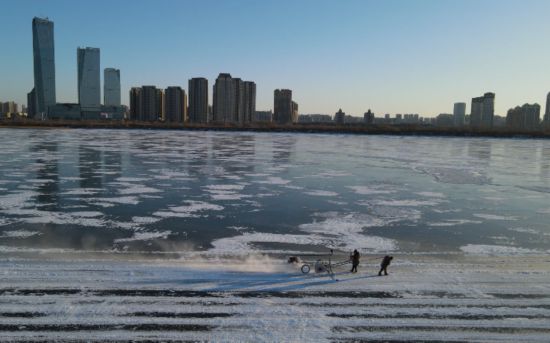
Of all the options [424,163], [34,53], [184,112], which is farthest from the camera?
[34,53]

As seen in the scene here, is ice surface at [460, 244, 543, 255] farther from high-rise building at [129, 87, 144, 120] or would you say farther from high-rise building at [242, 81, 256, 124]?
high-rise building at [129, 87, 144, 120]

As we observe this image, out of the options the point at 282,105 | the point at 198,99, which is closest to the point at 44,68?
the point at 198,99

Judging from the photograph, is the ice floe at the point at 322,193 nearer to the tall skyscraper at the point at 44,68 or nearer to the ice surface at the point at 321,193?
the ice surface at the point at 321,193

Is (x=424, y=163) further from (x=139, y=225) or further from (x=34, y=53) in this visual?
(x=34, y=53)

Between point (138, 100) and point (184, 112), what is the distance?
55.9ft

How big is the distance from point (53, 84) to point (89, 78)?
1527 centimetres

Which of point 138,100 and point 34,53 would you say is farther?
point 34,53

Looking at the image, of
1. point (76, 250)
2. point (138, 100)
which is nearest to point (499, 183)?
point (76, 250)

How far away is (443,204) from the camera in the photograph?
12047 millimetres

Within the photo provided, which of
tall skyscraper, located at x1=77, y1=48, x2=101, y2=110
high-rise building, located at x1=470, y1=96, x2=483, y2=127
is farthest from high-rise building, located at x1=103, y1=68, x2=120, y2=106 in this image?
high-rise building, located at x1=470, y1=96, x2=483, y2=127

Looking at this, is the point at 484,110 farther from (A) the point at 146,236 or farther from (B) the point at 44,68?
(A) the point at 146,236

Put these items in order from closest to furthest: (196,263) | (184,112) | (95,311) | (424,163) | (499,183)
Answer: (95,311)
(196,263)
(499,183)
(424,163)
(184,112)

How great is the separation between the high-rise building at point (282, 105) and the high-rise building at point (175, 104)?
31718 millimetres

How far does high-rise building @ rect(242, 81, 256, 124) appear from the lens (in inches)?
5404
